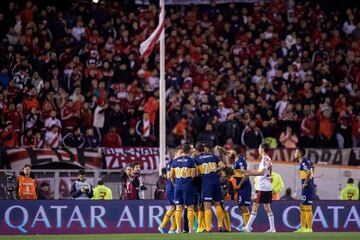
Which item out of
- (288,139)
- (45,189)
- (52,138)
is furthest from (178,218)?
(288,139)

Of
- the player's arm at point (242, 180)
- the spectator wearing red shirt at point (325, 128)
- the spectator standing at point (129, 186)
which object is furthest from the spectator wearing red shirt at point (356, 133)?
the player's arm at point (242, 180)

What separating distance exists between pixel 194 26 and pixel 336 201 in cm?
1216

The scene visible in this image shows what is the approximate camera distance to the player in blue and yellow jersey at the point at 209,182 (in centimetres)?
2859

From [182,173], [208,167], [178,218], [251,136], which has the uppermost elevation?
[251,136]

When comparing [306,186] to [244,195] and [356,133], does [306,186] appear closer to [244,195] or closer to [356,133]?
[244,195]

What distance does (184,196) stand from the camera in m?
28.4

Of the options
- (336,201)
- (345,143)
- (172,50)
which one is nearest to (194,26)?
(172,50)

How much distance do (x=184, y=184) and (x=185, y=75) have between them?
1107 cm

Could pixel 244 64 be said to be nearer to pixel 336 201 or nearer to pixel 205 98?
pixel 205 98

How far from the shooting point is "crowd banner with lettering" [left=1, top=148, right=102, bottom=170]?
3403 cm

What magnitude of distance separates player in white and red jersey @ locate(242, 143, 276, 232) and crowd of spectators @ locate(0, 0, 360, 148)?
19.7 ft

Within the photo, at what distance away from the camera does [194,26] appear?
41906 mm

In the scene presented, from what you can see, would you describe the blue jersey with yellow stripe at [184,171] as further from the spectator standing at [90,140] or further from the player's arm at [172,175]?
the spectator standing at [90,140]

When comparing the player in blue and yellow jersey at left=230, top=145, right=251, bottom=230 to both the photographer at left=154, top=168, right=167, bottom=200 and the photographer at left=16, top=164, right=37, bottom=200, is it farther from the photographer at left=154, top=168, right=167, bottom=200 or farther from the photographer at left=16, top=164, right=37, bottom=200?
the photographer at left=16, top=164, right=37, bottom=200
